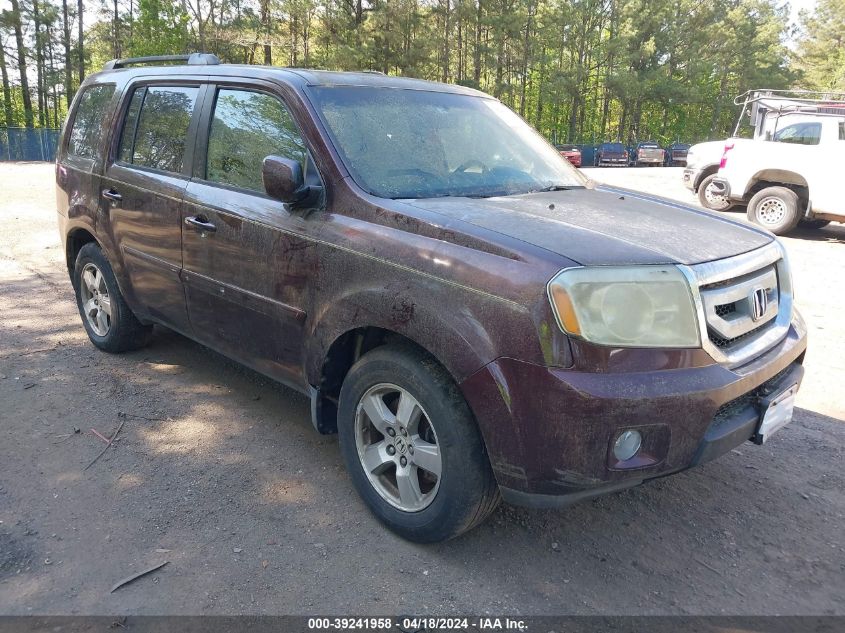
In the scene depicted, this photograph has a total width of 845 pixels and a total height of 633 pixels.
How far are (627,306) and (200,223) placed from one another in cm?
231

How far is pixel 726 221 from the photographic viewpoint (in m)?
3.31

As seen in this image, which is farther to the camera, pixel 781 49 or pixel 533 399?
pixel 781 49

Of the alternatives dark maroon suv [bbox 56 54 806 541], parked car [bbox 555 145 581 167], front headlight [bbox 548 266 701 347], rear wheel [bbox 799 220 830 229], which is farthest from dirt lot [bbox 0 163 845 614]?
rear wheel [bbox 799 220 830 229]

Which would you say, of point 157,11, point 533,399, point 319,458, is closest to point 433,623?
point 533,399

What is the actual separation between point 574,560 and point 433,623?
2.34 feet

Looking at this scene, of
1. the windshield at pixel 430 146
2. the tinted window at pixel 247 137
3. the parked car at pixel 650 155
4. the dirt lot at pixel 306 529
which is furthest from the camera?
the parked car at pixel 650 155

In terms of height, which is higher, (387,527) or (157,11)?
(157,11)

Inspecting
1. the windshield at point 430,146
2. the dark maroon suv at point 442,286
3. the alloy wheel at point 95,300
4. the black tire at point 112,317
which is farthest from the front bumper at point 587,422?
the alloy wheel at point 95,300

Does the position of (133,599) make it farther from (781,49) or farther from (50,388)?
(781,49)

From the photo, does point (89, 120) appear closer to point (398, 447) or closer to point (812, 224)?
point (398, 447)

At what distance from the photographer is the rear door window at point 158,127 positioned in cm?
396

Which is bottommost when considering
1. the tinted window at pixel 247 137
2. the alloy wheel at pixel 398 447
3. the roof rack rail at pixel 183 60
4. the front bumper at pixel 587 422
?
the alloy wheel at pixel 398 447

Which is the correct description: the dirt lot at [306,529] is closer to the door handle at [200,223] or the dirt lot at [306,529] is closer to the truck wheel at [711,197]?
the door handle at [200,223]

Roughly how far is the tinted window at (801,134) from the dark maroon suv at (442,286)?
9.35m
